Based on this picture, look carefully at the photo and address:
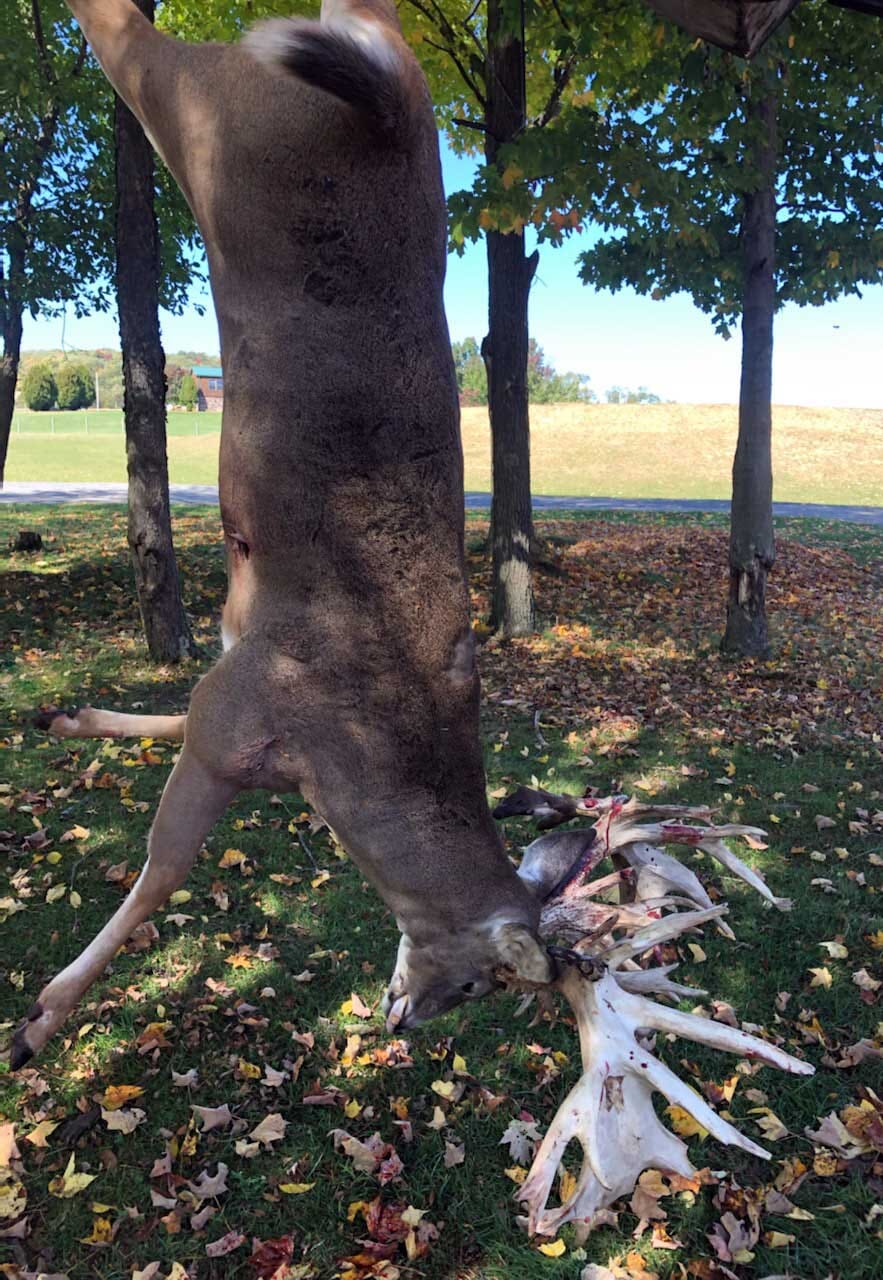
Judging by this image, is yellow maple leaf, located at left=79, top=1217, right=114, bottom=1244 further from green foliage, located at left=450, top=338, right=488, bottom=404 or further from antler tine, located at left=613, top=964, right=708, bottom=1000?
green foliage, located at left=450, top=338, right=488, bottom=404

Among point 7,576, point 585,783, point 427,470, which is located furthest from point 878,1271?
point 7,576

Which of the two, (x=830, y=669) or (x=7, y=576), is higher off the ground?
(x=7, y=576)

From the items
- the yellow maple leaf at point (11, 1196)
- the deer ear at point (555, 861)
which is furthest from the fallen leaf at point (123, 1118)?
the deer ear at point (555, 861)

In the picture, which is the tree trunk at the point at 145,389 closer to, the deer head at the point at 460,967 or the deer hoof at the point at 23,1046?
the deer hoof at the point at 23,1046

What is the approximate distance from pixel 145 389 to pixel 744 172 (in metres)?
6.69

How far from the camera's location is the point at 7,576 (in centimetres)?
1291

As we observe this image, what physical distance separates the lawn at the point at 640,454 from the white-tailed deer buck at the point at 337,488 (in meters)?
28.5

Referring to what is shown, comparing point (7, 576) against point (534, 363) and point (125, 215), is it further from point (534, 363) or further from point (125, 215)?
point (534, 363)

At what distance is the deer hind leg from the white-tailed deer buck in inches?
11.0

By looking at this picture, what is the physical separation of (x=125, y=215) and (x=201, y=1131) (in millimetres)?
8207

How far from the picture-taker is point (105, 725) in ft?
8.92

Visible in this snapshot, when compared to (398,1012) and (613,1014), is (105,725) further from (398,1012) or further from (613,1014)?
(613,1014)

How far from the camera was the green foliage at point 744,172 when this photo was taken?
8516mm

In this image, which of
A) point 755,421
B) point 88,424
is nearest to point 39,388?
point 88,424
